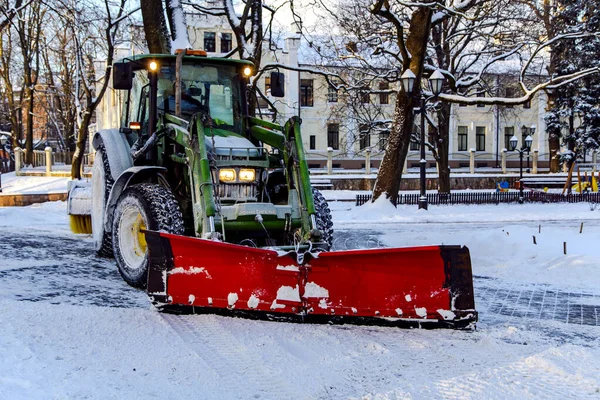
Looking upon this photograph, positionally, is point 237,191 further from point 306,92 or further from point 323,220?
point 306,92

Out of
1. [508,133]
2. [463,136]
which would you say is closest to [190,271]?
[463,136]

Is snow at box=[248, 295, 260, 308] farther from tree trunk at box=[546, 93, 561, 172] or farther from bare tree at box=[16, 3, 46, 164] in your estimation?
tree trunk at box=[546, 93, 561, 172]

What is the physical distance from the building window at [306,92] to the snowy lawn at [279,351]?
4585 centimetres

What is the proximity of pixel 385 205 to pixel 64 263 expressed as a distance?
12.1 metres

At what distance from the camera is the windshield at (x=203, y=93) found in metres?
8.73

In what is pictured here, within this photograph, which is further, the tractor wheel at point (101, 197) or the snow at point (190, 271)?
the tractor wheel at point (101, 197)

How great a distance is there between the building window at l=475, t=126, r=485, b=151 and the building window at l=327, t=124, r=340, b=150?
482 inches

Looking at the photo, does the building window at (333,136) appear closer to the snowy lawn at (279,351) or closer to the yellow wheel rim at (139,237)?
the snowy lawn at (279,351)

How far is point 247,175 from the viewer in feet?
25.2

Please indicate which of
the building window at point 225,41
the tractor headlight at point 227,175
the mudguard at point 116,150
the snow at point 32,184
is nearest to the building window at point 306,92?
the building window at point 225,41

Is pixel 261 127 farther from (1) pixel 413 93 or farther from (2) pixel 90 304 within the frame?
(1) pixel 413 93

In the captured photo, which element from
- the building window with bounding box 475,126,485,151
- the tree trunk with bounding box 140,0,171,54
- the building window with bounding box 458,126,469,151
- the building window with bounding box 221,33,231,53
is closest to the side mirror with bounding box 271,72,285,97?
the tree trunk with bounding box 140,0,171,54

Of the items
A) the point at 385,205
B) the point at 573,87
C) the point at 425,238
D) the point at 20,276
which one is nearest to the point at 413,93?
the point at 385,205

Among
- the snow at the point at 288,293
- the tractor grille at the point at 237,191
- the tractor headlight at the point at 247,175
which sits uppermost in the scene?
the tractor headlight at the point at 247,175
